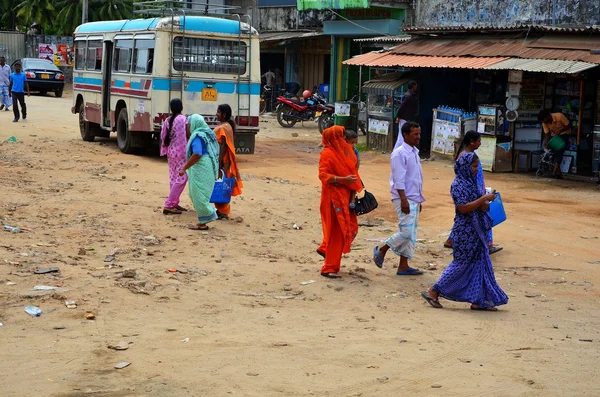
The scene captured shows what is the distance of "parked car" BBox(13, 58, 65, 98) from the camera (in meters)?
33.1

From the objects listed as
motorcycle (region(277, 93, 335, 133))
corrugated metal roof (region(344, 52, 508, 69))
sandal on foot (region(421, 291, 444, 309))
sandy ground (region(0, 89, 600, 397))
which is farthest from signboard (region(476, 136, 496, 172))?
sandal on foot (region(421, 291, 444, 309))

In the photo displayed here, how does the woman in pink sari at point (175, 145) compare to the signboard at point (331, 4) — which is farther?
the signboard at point (331, 4)

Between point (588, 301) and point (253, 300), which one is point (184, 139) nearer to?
point (253, 300)

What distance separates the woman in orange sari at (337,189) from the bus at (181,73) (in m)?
8.08

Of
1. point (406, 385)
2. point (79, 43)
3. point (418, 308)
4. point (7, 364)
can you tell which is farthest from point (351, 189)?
point (79, 43)

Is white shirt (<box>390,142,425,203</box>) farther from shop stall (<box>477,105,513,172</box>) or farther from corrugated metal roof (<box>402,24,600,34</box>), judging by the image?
shop stall (<box>477,105,513,172</box>)

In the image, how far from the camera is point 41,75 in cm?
3325

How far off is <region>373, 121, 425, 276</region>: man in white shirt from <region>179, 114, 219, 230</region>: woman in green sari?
2.61 meters

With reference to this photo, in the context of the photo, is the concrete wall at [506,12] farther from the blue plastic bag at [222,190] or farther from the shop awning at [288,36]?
the blue plastic bag at [222,190]

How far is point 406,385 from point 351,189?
2.98m

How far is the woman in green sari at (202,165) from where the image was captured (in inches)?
384

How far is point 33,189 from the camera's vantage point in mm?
12344

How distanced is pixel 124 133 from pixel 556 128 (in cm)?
811

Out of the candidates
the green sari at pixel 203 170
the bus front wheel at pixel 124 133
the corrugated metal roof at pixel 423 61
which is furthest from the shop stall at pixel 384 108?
the green sari at pixel 203 170
